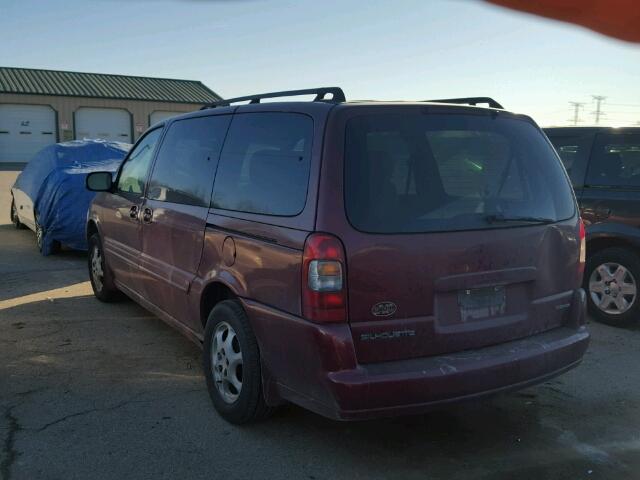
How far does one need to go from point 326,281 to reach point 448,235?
2.19 feet

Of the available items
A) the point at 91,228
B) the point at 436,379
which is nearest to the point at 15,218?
the point at 91,228

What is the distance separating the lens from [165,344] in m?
5.08

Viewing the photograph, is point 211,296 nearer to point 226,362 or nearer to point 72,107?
point 226,362

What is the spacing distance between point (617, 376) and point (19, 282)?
635cm

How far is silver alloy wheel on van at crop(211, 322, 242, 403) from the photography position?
3558mm

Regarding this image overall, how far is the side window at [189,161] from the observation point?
3998mm

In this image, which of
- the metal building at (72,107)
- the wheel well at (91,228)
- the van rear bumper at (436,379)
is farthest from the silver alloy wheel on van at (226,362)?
the metal building at (72,107)

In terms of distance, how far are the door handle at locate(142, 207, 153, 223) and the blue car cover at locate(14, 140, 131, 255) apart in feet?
12.7

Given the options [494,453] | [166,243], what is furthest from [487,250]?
[166,243]

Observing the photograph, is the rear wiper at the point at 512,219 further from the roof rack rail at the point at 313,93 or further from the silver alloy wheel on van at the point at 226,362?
the silver alloy wheel on van at the point at 226,362

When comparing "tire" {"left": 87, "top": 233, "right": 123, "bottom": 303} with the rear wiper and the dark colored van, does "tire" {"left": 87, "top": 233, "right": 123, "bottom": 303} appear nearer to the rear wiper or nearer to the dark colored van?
the rear wiper

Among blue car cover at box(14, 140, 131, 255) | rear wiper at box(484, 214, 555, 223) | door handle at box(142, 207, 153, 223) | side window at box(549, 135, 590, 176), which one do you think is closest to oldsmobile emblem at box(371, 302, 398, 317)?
rear wiper at box(484, 214, 555, 223)

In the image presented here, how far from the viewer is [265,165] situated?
346cm

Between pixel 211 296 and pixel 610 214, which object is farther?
pixel 610 214
